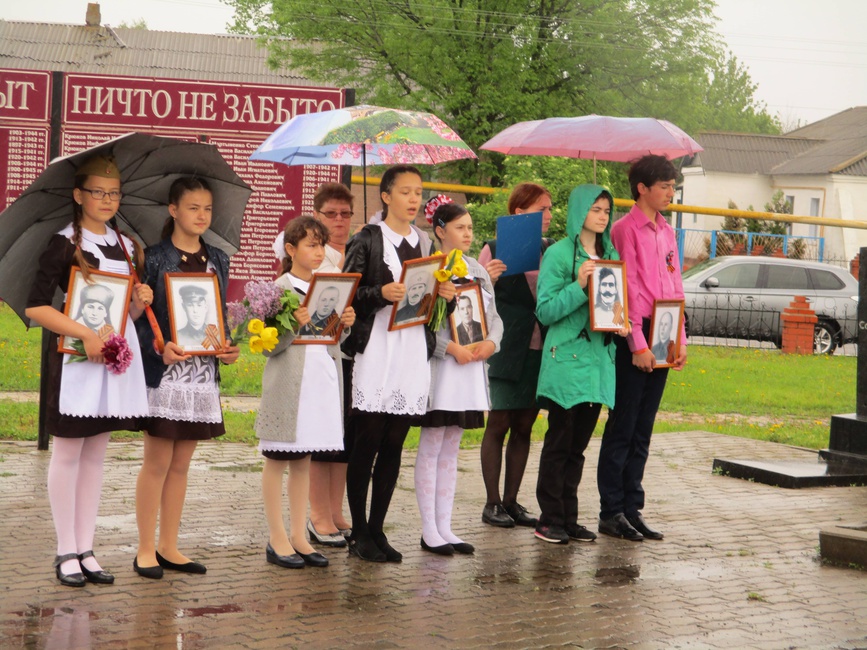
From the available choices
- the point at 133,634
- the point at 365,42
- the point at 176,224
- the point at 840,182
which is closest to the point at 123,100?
the point at 176,224

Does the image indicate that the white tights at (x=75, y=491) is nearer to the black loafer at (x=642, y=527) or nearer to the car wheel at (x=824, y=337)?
the black loafer at (x=642, y=527)

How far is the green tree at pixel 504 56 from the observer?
90.5ft

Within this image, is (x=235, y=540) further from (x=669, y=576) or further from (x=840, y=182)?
A: (x=840, y=182)

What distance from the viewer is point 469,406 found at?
21.8ft

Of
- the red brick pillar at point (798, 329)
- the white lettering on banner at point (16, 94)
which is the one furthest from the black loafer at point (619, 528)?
the red brick pillar at point (798, 329)

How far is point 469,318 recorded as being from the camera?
6.71 meters

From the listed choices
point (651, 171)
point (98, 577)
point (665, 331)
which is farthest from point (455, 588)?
point (651, 171)

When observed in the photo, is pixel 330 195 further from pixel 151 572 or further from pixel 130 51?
pixel 130 51

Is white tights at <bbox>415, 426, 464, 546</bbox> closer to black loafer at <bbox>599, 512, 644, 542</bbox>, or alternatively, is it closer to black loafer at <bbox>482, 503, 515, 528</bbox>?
black loafer at <bbox>482, 503, 515, 528</bbox>

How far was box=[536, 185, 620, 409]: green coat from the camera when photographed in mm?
6855

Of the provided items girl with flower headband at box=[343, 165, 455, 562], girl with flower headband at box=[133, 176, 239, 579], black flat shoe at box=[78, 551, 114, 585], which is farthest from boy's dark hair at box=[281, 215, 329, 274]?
black flat shoe at box=[78, 551, 114, 585]

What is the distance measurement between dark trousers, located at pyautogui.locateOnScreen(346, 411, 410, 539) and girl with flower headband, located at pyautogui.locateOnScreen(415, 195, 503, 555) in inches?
7.9

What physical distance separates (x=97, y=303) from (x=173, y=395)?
0.58m

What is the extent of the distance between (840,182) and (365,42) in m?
33.8
